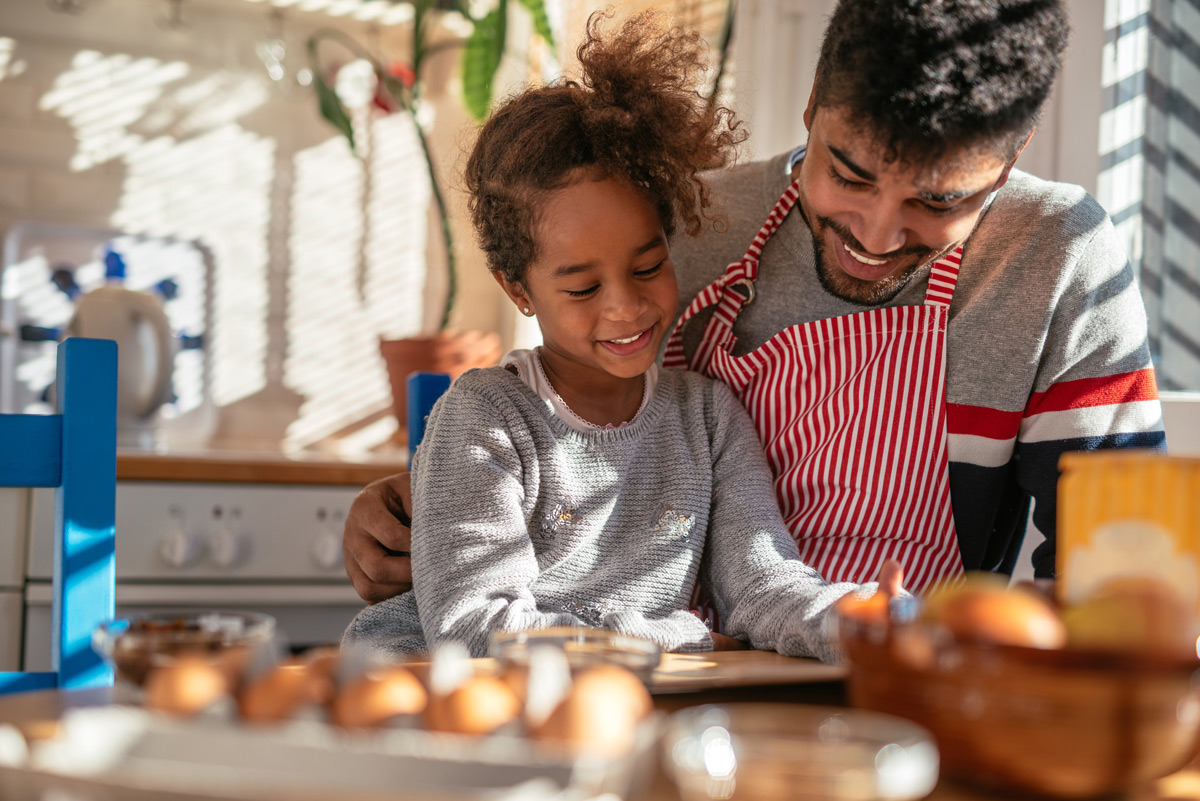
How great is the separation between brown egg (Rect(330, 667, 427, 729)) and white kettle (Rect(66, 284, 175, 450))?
163cm

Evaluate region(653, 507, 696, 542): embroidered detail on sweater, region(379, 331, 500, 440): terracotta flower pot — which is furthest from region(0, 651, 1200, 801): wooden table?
region(379, 331, 500, 440): terracotta flower pot

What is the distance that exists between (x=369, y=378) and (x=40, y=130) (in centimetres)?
83

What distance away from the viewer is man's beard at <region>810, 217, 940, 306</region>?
3.76 feet

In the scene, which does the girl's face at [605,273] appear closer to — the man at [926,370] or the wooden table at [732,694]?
the man at [926,370]

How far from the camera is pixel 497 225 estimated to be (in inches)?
46.3

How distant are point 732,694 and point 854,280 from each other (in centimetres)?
63

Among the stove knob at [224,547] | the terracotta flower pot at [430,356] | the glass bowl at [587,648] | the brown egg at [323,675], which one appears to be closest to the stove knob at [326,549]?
the stove knob at [224,547]

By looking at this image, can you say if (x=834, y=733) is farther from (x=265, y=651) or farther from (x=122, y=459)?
(x=122, y=459)

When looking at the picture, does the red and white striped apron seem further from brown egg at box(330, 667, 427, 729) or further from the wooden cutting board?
brown egg at box(330, 667, 427, 729)

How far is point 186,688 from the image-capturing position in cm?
43

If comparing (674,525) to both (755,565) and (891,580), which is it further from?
(891,580)

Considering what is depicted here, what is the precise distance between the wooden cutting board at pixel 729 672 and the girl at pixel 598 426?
124 millimetres

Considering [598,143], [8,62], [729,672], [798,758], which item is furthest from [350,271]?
[798,758]

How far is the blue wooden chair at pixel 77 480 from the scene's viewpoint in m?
0.88
